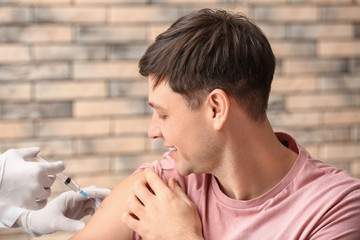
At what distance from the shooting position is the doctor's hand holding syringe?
1.52 meters

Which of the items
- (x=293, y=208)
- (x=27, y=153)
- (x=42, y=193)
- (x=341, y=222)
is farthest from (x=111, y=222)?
(x=341, y=222)

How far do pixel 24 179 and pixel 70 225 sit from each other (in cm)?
23

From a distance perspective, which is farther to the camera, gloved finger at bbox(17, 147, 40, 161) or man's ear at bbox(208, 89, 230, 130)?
gloved finger at bbox(17, 147, 40, 161)

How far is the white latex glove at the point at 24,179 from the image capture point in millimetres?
1506

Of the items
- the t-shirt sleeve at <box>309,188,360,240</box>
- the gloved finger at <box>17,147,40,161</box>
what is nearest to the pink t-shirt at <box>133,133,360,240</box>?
the t-shirt sleeve at <box>309,188,360,240</box>

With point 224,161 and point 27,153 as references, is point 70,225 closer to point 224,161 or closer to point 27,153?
point 27,153

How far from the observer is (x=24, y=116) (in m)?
2.63

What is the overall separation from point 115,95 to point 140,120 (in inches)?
6.7

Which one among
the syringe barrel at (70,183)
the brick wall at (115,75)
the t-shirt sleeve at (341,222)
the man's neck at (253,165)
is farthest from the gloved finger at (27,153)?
the brick wall at (115,75)

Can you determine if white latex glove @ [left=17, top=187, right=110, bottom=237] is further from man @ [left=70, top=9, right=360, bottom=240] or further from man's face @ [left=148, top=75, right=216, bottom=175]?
man's face @ [left=148, top=75, right=216, bottom=175]

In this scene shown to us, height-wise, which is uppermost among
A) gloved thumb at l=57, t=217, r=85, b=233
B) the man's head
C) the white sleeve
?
the man's head

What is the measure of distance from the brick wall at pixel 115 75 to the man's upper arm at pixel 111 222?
1.25 metres

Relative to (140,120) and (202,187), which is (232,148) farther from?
(140,120)

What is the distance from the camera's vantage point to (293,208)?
1352 mm
